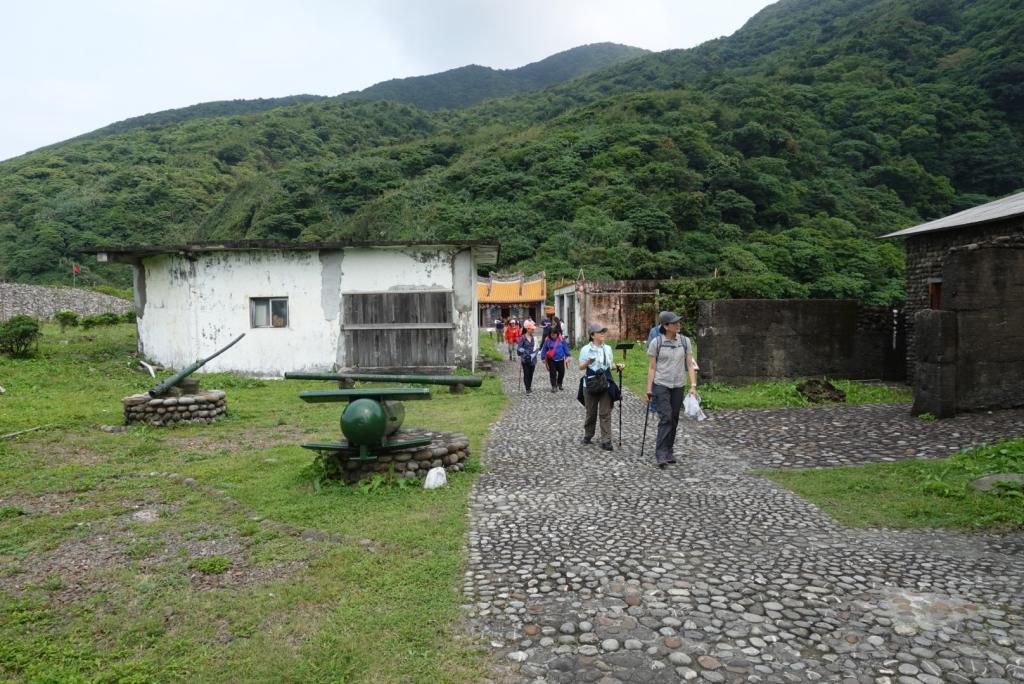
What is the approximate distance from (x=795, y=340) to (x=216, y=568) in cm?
1211

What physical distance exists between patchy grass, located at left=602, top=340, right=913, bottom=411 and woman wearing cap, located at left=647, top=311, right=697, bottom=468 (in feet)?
12.9

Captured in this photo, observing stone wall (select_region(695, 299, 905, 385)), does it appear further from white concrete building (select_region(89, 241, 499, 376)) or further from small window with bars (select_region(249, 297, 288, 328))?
small window with bars (select_region(249, 297, 288, 328))

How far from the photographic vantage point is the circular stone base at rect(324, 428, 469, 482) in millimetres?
6531

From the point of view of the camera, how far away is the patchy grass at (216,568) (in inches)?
134

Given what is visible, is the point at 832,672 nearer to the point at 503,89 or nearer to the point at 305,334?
the point at 305,334

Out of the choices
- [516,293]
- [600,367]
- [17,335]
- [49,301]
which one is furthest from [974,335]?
[49,301]

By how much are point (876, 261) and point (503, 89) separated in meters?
93.4

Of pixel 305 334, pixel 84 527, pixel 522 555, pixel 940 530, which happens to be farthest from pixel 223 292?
pixel 940 530

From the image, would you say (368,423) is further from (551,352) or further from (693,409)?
(551,352)

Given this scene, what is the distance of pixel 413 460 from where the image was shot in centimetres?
665

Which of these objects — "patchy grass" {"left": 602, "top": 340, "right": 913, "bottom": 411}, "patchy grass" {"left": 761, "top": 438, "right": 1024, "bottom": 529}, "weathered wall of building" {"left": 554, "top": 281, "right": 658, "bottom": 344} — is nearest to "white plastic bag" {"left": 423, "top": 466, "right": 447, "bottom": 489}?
"patchy grass" {"left": 761, "top": 438, "right": 1024, "bottom": 529}

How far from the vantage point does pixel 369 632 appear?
11.9 ft

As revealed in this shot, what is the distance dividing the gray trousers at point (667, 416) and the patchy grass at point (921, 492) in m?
1.08

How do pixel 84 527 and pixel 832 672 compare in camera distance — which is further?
pixel 84 527
